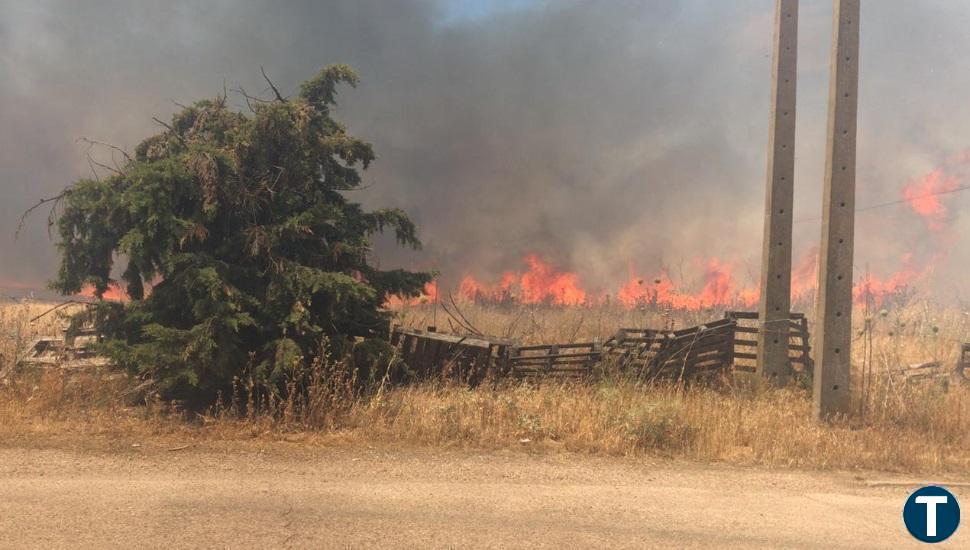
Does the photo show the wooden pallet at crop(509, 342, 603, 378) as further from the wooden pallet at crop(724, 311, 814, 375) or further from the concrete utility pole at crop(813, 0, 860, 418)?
the concrete utility pole at crop(813, 0, 860, 418)

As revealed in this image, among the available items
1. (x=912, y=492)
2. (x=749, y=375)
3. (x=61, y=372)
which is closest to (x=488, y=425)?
(x=912, y=492)

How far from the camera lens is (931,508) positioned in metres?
4.66

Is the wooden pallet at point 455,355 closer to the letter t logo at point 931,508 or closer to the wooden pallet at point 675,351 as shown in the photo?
the wooden pallet at point 675,351

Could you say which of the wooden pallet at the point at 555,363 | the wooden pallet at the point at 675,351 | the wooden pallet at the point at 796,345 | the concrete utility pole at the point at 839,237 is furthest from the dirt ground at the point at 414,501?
the wooden pallet at the point at 796,345

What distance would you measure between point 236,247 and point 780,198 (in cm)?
899

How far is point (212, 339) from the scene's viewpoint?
7094 mm

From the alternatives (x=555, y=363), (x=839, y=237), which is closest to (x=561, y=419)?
(x=555, y=363)

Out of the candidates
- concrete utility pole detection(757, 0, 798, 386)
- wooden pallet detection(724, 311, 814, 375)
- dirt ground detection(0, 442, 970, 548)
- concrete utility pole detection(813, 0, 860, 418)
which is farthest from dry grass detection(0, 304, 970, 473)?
wooden pallet detection(724, 311, 814, 375)

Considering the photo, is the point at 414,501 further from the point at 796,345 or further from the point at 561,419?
the point at 796,345

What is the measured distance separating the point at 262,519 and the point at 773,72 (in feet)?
34.9

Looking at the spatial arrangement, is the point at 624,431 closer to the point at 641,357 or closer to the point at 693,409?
the point at 693,409

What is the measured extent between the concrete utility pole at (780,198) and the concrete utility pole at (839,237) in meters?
2.02

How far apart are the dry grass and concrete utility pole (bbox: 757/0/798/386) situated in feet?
4.57

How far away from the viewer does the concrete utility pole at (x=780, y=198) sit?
10195 mm
